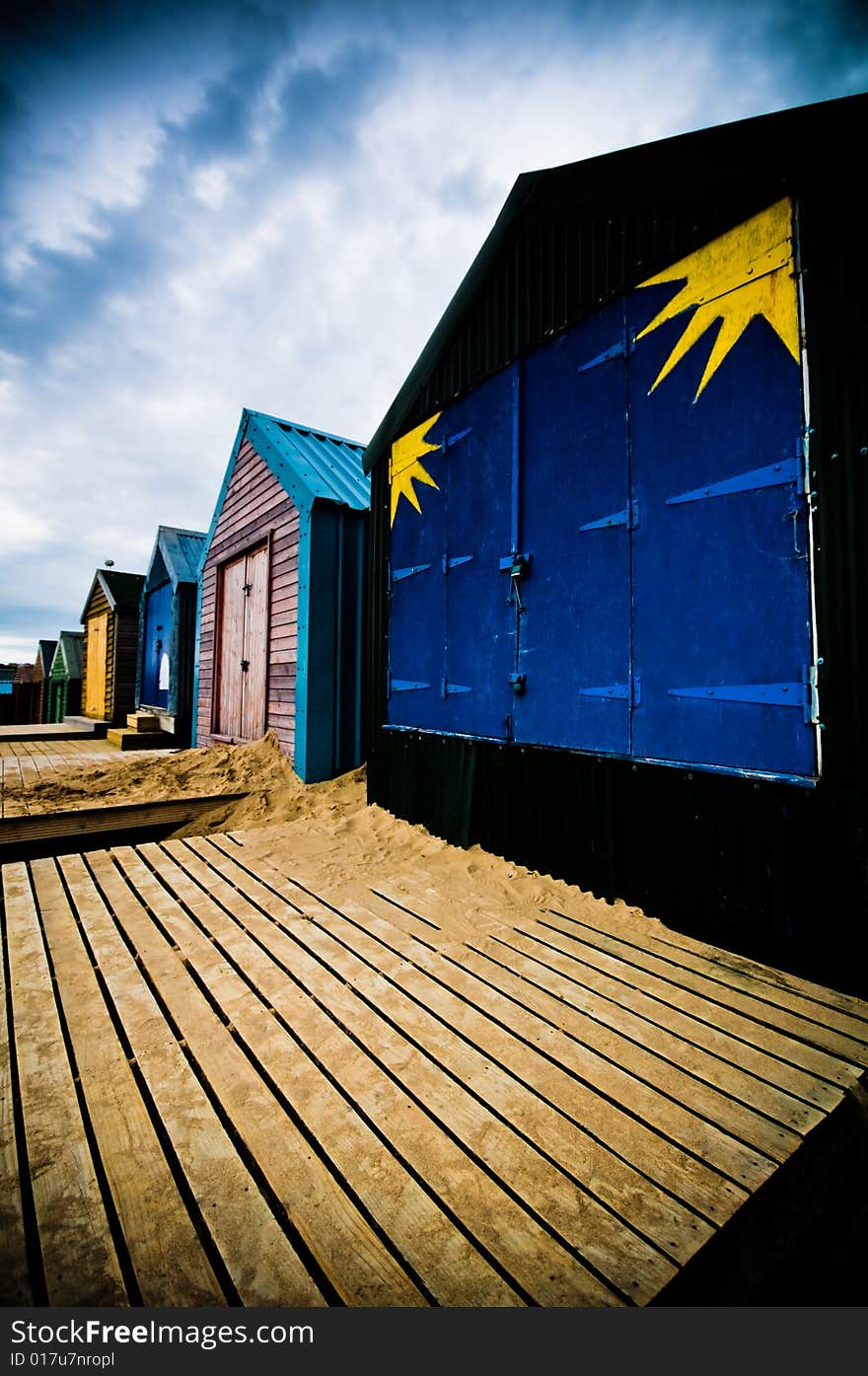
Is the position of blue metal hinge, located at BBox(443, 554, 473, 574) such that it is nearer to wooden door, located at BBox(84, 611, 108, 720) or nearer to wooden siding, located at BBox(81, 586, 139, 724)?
wooden siding, located at BBox(81, 586, 139, 724)

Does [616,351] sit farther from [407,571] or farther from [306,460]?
[306,460]

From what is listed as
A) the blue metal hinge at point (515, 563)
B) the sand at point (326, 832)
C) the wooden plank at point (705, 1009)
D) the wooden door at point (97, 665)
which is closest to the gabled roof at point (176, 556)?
the wooden door at point (97, 665)

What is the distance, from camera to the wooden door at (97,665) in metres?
16.2

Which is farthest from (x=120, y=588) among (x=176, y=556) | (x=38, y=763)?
(x=38, y=763)

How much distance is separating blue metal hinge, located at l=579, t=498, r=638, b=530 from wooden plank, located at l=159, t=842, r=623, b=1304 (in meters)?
3.00

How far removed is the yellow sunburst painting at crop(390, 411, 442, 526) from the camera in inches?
200

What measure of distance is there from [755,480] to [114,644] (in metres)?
16.8

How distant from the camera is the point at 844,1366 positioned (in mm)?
1143

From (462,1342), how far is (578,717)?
114 inches

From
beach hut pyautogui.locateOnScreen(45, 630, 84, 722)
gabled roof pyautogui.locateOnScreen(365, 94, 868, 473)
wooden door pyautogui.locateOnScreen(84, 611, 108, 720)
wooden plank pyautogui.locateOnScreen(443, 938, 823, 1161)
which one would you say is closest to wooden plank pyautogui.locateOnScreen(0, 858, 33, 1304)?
wooden plank pyautogui.locateOnScreen(443, 938, 823, 1161)

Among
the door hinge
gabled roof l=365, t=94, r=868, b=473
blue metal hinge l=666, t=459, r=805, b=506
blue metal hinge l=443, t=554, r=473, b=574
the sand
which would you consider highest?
gabled roof l=365, t=94, r=868, b=473

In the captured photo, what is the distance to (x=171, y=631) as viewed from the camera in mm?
12094

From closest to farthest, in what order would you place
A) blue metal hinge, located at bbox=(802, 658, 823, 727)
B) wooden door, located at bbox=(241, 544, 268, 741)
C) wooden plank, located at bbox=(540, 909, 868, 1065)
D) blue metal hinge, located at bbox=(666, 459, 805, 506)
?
wooden plank, located at bbox=(540, 909, 868, 1065) → blue metal hinge, located at bbox=(802, 658, 823, 727) → blue metal hinge, located at bbox=(666, 459, 805, 506) → wooden door, located at bbox=(241, 544, 268, 741)

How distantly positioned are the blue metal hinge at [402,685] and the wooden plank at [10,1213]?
12.2 feet
